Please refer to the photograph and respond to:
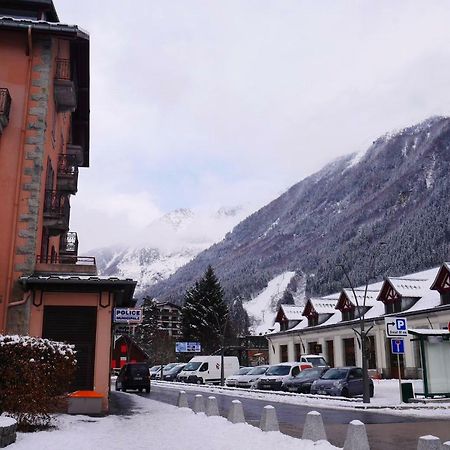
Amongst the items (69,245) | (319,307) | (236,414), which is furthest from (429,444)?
(319,307)

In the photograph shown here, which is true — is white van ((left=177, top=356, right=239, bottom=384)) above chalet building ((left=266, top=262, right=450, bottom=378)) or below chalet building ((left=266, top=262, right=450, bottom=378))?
below

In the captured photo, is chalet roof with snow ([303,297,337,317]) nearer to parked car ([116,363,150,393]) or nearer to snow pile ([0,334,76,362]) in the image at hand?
parked car ([116,363,150,393])

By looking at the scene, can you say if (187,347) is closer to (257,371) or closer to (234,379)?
(234,379)

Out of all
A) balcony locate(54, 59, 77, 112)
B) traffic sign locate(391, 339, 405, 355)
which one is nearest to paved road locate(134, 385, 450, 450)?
traffic sign locate(391, 339, 405, 355)

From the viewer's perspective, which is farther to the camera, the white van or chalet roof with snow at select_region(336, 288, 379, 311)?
chalet roof with snow at select_region(336, 288, 379, 311)

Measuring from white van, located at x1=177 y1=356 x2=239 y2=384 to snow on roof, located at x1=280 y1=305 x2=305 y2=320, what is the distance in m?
13.8

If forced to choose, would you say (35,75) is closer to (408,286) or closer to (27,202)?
(27,202)

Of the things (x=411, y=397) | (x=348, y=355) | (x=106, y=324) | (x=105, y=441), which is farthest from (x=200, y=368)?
(x=105, y=441)

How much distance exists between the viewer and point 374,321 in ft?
149

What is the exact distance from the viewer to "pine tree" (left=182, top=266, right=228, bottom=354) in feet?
244

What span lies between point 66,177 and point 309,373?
709 inches

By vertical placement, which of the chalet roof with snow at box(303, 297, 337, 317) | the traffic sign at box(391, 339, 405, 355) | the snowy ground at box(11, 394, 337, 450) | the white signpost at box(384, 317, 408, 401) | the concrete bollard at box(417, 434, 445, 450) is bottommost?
the snowy ground at box(11, 394, 337, 450)

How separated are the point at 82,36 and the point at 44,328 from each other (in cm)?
1115

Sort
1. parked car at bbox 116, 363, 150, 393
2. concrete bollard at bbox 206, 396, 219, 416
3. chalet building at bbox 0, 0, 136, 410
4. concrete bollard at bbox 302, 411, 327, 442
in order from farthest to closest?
parked car at bbox 116, 363, 150, 393, chalet building at bbox 0, 0, 136, 410, concrete bollard at bbox 206, 396, 219, 416, concrete bollard at bbox 302, 411, 327, 442
